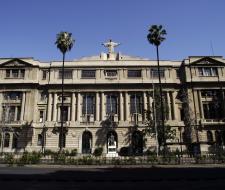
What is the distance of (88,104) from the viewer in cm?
5766

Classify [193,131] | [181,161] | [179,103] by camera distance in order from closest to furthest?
[181,161] < [193,131] < [179,103]

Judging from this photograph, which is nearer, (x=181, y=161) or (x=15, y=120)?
(x=181, y=161)

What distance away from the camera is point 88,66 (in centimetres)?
5938

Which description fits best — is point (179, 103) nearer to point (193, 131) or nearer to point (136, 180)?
point (193, 131)

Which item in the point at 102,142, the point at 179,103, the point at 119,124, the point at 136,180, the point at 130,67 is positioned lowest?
the point at 136,180

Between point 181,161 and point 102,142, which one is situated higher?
point 102,142

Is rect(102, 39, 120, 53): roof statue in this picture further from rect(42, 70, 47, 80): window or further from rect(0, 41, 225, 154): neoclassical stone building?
rect(42, 70, 47, 80): window

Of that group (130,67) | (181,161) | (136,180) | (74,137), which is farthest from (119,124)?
(136,180)

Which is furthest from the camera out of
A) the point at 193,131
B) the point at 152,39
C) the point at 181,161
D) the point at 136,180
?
the point at 193,131

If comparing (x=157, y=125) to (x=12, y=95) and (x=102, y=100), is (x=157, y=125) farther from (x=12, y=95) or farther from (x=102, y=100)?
(x=12, y=95)

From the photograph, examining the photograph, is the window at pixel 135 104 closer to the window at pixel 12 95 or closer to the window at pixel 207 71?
the window at pixel 207 71

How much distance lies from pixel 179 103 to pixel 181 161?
2648cm

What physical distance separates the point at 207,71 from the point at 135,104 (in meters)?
18.1

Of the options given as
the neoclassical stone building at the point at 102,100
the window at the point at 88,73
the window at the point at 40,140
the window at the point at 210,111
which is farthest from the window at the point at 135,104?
the window at the point at 40,140
